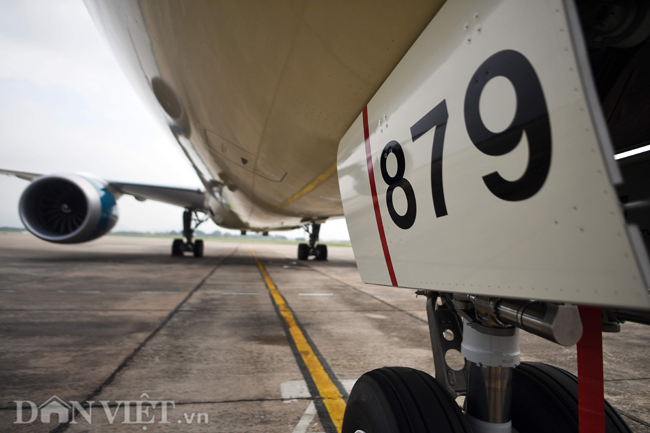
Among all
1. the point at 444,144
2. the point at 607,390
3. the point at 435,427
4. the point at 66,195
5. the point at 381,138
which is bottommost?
the point at 607,390

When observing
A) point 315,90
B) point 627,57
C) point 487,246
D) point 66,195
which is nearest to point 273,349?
point 315,90

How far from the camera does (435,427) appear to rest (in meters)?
1.19

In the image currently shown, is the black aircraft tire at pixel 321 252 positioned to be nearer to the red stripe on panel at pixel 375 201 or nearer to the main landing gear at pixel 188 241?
the main landing gear at pixel 188 241

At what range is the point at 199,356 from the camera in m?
2.86

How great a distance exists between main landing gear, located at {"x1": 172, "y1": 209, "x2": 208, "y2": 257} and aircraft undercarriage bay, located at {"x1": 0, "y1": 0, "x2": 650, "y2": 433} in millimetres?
11557

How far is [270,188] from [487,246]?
7.93 feet

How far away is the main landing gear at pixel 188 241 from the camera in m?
13.0

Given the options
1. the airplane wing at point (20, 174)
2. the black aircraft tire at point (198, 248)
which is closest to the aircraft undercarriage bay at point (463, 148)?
the airplane wing at point (20, 174)

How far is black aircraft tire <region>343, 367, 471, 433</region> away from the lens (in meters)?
1.19

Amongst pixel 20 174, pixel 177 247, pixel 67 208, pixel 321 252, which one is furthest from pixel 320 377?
pixel 321 252

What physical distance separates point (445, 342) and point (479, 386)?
26 centimetres

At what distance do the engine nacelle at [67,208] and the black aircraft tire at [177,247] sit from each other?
4.52 m

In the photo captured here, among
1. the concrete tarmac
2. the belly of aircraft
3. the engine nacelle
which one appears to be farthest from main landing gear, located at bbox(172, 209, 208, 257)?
the belly of aircraft

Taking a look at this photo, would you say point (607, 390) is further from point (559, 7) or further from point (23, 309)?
point (23, 309)
